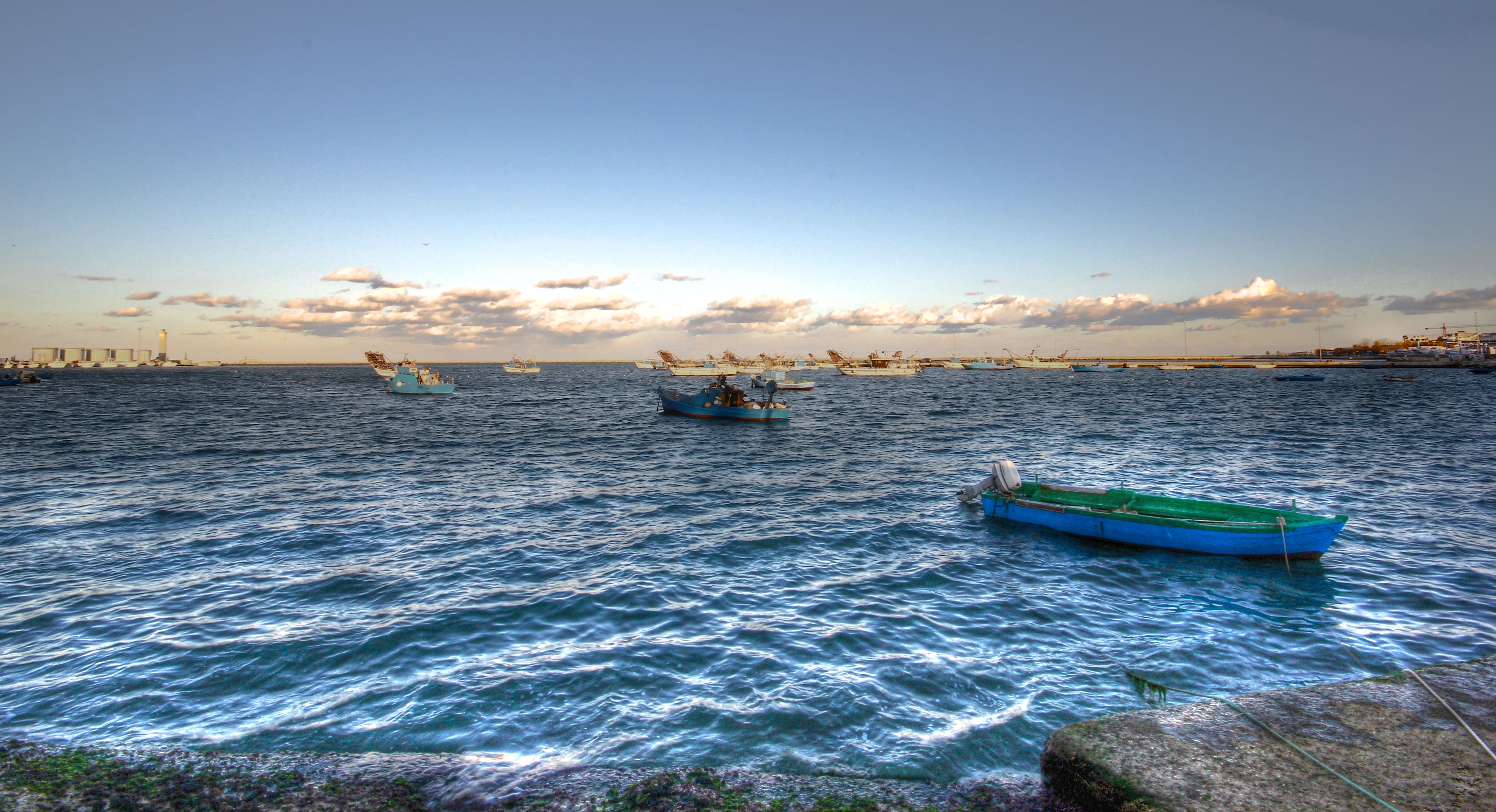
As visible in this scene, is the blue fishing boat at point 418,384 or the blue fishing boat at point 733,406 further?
the blue fishing boat at point 418,384

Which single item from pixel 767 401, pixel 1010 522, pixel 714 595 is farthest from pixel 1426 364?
pixel 714 595

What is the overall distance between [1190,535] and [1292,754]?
12.6 meters

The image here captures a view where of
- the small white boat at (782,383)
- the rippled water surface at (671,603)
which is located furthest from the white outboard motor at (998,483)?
the small white boat at (782,383)

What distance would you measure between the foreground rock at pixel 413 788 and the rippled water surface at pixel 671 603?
3.07ft

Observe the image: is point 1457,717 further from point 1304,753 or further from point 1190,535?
point 1190,535

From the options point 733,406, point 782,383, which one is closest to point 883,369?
point 782,383

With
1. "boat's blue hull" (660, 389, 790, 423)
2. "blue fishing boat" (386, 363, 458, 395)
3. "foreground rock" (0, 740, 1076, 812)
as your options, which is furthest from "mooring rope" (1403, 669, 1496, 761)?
"blue fishing boat" (386, 363, 458, 395)

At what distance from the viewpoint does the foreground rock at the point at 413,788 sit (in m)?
6.20

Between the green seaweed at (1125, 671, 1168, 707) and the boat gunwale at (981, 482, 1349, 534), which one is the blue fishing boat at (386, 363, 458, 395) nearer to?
the boat gunwale at (981, 482, 1349, 534)

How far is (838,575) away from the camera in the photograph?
1541 centimetres

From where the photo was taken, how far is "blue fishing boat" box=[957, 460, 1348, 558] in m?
16.1

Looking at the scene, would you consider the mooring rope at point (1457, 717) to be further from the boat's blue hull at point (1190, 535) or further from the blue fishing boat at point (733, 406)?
the blue fishing boat at point (733, 406)

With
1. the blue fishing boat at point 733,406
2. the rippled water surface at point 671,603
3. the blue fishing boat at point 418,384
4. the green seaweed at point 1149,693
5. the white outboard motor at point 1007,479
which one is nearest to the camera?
the rippled water surface at point 671,603

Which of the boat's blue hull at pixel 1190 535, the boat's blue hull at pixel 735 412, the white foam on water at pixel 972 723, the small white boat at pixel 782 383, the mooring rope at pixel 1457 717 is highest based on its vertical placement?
the small white boat at pixel 782 383
